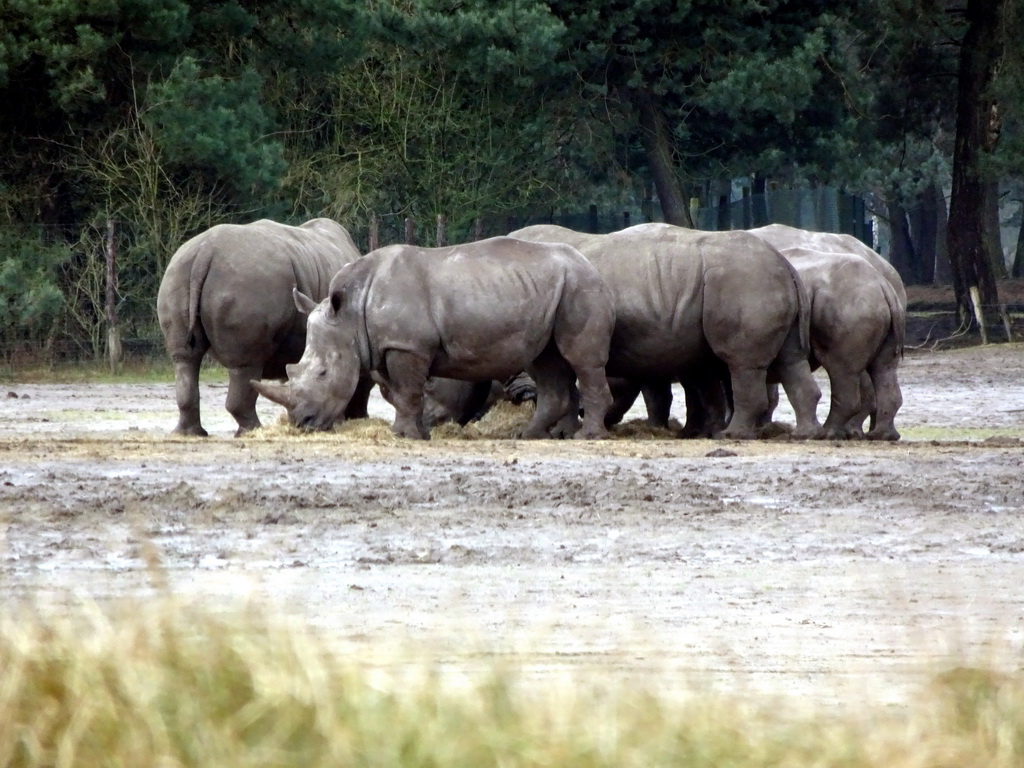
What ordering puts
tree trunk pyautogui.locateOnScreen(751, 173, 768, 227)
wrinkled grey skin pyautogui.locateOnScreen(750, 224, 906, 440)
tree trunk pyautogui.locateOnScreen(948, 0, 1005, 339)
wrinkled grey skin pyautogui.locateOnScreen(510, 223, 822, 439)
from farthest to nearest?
tree trunk pyautogui.locateOnScreen(751, 173, 768, 227)
tree trunk pyautogui.locateOnScreen(948, 0, 1005, 339)
wrinkled grey skin pyautogui.locateOnScreen(750, 224, 906, 440)
wrinkled grey skin pyautogui.locateOnScreen(510, 223, 822, 439)

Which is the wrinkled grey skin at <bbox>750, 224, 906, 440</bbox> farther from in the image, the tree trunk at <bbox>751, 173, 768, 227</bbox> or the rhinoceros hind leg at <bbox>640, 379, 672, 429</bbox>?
the tree trunk at <bbox>751, 173, 768, 227</bbox>

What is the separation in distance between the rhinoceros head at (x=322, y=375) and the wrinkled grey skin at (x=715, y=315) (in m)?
2.02

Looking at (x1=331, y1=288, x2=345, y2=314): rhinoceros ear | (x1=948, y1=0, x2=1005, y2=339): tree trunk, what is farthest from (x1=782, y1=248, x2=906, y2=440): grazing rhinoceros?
(x1=948, y1=0, x2=1005, y2=339): tree trunk

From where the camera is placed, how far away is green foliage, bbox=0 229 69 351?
21.6m

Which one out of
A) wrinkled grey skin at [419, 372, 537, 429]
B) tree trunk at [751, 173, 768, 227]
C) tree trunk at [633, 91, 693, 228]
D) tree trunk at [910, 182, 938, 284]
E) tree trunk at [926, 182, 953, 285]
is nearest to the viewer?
wrinkled grey skin at [419, 372, 537, 429]

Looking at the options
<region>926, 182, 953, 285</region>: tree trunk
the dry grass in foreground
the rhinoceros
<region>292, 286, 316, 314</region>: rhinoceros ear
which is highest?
the rhinoceros

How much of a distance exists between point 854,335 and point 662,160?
1577 cm

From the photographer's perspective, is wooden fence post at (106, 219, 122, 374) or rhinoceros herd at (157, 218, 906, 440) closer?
rhinoceros herd at (157, 218, 906, 440)

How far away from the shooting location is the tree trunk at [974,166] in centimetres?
2631

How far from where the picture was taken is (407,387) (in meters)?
13.3

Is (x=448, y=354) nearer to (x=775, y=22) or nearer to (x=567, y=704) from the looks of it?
(x=567, y=704)

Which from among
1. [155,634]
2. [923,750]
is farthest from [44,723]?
[923,750]

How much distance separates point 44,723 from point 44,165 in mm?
19858

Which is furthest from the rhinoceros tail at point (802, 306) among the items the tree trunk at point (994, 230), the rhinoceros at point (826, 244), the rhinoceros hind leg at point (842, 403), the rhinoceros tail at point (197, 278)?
the tree trunk at point (994, 230)
